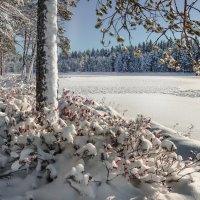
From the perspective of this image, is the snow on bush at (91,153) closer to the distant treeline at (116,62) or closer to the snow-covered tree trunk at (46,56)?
the snow-covered tree trunk at (46,56)

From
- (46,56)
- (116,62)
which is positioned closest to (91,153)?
(46,56)

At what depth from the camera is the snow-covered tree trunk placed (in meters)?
7.01

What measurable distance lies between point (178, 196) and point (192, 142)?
3594 millimetres

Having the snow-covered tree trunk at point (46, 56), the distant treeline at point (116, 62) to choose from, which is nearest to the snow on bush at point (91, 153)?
the snow-covered tree trunk at point (46, 56)

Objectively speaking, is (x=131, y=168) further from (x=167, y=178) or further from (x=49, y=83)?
(x=49, y=83)

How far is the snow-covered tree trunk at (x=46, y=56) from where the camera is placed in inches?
276

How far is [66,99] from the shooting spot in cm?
897

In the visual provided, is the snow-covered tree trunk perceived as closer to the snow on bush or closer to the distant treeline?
the snow on bush

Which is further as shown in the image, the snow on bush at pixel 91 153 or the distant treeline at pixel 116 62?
the distant treeline at pixel 116 62

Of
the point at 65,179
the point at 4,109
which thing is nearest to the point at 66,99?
the point at 4,109

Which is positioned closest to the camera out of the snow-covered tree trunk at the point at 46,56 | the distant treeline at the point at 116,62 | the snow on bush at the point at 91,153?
the snow on bush at the point at 91,153

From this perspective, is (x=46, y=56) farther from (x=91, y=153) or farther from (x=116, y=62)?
(x=116, y=62)

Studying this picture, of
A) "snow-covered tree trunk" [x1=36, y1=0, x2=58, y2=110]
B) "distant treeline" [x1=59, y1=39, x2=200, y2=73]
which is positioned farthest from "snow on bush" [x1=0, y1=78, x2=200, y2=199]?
"distant treeline" [x1=59, y1=39, x2=200, y2=73]

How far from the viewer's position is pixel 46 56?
701 centimetres
